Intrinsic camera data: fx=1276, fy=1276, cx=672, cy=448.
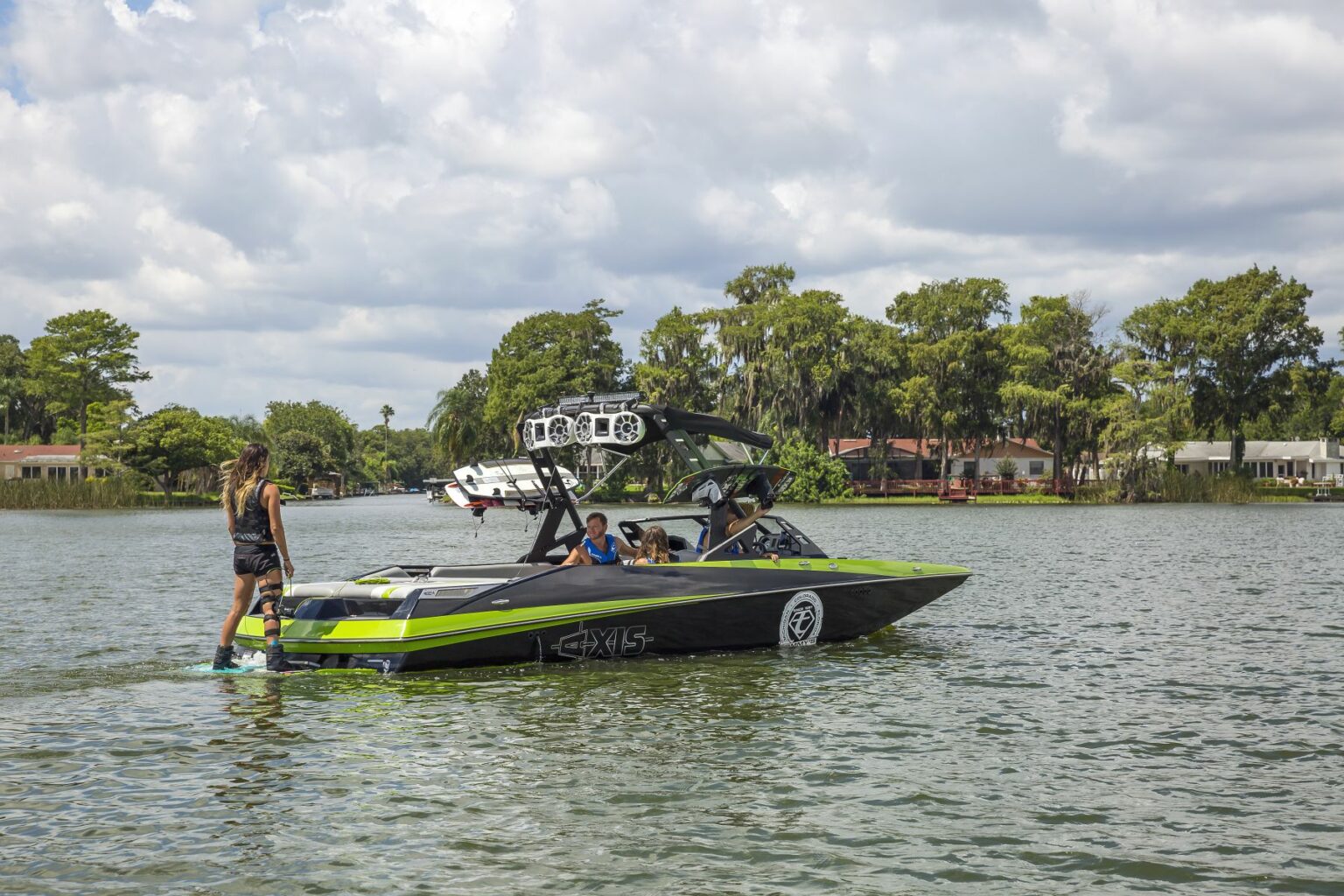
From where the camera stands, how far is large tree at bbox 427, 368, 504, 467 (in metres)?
111

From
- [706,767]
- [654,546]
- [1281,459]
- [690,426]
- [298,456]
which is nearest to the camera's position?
[706,767]

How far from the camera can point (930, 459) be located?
114 m

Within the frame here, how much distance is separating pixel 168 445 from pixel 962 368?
63.6m

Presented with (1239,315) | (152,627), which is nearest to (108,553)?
(152,627)

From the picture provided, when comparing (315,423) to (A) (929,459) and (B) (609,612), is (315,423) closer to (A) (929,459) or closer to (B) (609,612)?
(A) (929,459)

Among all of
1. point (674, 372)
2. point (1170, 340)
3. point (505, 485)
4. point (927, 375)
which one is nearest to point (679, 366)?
point (674, 372)

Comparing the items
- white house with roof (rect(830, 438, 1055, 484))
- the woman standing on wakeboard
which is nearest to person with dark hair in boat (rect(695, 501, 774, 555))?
the woman standing on wakeboard

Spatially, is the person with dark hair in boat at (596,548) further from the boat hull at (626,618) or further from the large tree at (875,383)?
the large tree at (875,383)

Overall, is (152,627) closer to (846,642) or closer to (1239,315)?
(846,642)

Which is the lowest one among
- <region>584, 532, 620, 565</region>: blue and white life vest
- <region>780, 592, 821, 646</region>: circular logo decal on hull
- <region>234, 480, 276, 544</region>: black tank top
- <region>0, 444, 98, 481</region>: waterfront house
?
<region>780, 592, 821, 646</region>: circular logo decal on hull

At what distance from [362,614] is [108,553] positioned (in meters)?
29.2

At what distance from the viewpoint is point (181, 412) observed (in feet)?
349

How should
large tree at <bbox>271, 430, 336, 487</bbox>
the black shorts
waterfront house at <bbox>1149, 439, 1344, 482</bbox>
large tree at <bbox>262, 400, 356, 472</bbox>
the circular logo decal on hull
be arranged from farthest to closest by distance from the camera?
1. large tree at <bbox>262, 400, 356, 472</bbox>
2. large tree at <bbox>271, 430, 336, 487</bbox>
3. waterfront house at <bbox>1149, 439, 1344, 482</bbox>
4. the circular logo decal on hull
5. the black shorts

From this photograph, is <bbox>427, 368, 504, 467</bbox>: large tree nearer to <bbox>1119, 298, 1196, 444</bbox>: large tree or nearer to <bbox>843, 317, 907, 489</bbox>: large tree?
<bbox>843, 317, 907, 489</bbox>: large tree
